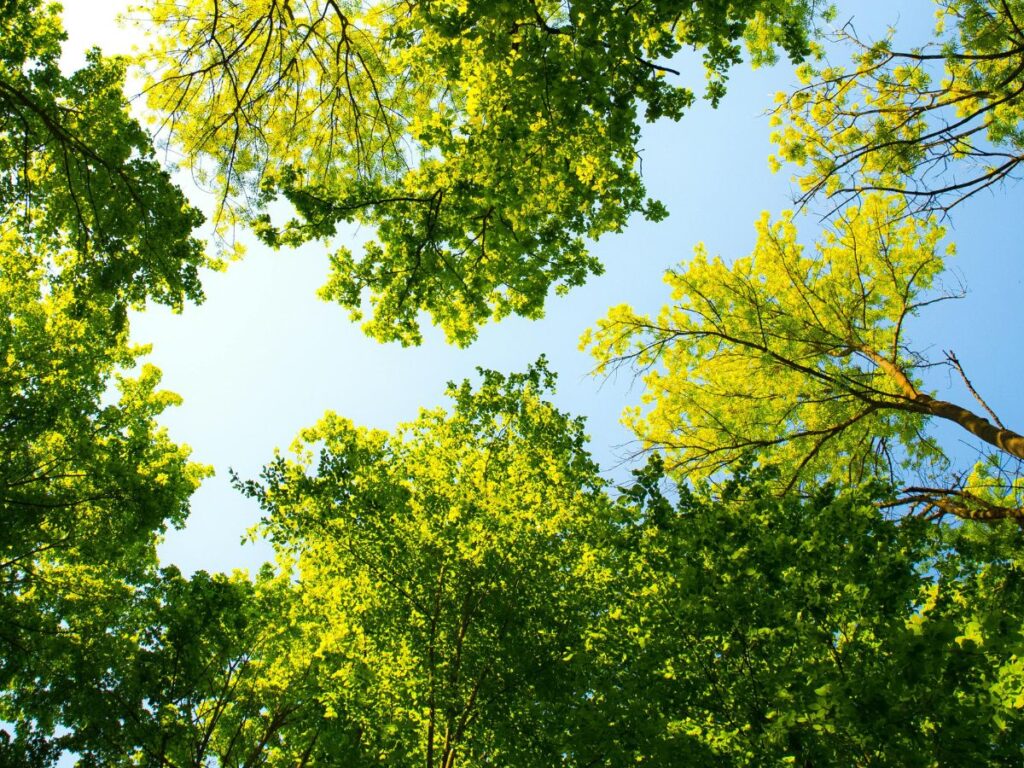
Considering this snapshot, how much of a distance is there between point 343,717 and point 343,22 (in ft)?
28.9

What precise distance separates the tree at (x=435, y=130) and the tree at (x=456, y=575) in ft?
6.11

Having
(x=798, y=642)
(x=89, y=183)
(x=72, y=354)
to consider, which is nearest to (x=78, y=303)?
(x=89, y=183)

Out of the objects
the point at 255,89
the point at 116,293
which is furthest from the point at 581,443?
the point at 255,89

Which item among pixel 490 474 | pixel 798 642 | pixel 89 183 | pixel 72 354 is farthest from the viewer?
pixel 72 354

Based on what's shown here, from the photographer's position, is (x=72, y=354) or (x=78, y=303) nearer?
(x=78, y=303)

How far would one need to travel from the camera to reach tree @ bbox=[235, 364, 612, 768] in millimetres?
5691

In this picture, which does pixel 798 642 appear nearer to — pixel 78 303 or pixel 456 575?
pixel 456 575

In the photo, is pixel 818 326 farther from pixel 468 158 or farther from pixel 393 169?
pixel 393 169

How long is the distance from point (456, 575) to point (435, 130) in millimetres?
5299

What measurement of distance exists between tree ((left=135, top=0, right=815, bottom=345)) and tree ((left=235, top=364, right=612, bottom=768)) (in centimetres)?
186

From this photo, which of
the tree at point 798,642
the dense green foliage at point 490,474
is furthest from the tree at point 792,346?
the tree at point 798,642

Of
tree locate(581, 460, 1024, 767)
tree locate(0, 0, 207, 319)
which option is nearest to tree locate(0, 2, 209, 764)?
tree locate(0, 0, 207, 319)

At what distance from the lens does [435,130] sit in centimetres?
626

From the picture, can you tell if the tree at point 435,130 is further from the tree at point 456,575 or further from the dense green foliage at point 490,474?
the tree at point 456,575
